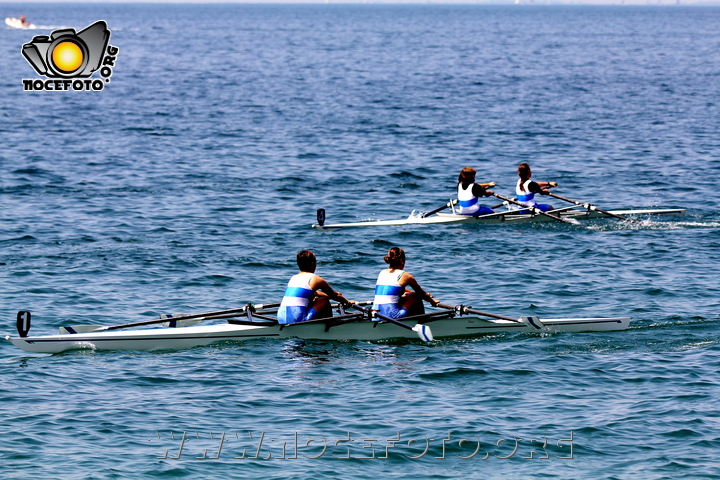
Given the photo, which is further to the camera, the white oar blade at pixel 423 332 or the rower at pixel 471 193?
the rower at pixel 471 193

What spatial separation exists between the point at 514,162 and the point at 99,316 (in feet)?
77.6

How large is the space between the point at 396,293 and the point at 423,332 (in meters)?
0.93

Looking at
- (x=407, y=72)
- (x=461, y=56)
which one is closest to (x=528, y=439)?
(x=407, y=72)

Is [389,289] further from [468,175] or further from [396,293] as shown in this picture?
[468,175]

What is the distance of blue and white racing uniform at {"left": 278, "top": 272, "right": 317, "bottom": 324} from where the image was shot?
1773 centimetres

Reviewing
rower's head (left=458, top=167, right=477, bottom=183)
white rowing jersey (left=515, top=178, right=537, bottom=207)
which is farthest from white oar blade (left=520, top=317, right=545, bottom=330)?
white rowing jersey (left=515, top=178, right=537, bottom=207)

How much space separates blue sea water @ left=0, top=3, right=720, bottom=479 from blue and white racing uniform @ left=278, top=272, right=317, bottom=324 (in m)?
0.48

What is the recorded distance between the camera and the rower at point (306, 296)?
17.7m

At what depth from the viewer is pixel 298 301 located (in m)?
17.8

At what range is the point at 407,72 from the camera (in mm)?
81562

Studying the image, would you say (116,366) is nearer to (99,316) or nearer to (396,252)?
(99,316)

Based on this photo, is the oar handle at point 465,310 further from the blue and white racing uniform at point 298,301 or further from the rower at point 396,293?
the blue and white racing uniform at point 298,301

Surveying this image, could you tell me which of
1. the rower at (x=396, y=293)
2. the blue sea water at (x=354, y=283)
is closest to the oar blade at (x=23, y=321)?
the blue sea water at (x=354, y=283)

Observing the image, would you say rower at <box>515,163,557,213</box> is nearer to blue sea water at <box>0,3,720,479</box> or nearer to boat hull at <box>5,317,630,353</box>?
blue sea water at <box>0,3,720,479</box>
